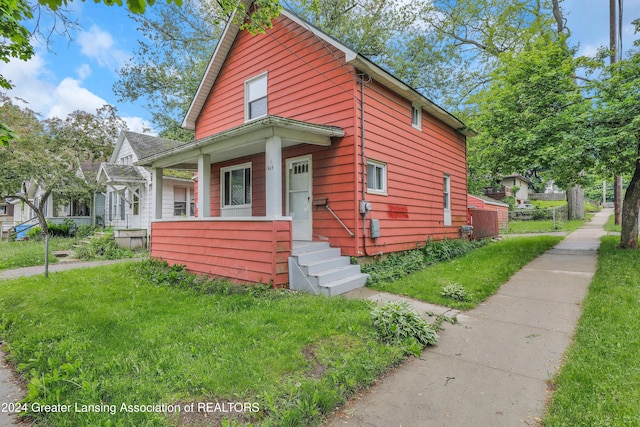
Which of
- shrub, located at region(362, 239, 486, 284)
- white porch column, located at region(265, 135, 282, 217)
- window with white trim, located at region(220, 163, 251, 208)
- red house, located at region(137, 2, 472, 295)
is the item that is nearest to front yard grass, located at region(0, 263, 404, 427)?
red house, located at region(137, 2, 472, 295)

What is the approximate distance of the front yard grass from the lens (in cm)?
259

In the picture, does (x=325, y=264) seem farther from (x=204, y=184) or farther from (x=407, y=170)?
(x=407, y=170)

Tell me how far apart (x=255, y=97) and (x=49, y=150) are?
14579 millimetres

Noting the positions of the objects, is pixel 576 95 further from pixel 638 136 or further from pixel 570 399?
pixel 570 399

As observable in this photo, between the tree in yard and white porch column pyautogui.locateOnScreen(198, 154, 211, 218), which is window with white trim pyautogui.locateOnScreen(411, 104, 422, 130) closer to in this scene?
the tree in yard

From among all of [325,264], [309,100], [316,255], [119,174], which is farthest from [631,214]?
[119,174]

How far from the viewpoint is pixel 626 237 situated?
357 inches

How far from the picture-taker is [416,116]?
9.88 meters

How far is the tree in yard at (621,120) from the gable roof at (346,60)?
156 inches

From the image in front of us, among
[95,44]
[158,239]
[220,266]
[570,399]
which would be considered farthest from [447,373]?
[95,44]

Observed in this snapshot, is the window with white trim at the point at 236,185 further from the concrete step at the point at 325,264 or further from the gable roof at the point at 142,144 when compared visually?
the gable roof at the point at 142,144

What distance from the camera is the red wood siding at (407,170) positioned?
25.8ft

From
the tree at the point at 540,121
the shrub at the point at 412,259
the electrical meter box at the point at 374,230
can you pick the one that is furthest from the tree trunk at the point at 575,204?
the electrical meter box at the point at 374,230

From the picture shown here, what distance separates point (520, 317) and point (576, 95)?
7.28 m
